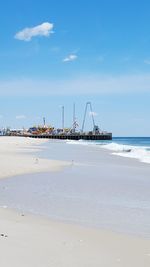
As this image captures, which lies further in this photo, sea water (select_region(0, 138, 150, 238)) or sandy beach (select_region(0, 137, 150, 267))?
sea water (select_region(0, 138, 150, 238))

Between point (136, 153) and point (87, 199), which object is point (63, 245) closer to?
point (87, 199)

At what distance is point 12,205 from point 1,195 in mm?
1469

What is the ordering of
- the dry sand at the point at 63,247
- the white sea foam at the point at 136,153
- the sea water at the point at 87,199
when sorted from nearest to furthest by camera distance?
the dry sand at the point at 63,247, the sea water at the point at 87,199, the white sea foam at the point at 136,153

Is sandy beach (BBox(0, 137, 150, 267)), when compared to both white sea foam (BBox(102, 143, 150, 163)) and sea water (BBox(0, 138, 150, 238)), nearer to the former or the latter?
sea water (BBox(0, 138, 150, 238))

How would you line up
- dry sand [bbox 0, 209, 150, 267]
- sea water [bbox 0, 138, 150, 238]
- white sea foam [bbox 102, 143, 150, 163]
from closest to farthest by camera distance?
dry sand [bbox 0, 209, 150, 267] < sea water [bbox 0, 138, 150, 238] < white sea foam [bbox 102, 143, 150, 163]

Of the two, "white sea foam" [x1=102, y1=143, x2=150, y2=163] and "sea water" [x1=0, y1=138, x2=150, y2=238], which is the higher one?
"white sea foam" [x1=102, y1=143, x2=150, y2=163]

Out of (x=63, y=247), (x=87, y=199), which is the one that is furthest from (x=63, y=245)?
(x=87, y=199)

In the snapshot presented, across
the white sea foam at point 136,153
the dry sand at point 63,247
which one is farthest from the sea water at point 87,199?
the white sea foam at point 136,153

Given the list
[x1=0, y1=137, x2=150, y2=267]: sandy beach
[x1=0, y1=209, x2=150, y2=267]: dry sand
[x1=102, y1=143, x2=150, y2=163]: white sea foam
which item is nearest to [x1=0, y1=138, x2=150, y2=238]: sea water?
[x1=0, y1=137, x2=150, y2=267]: sandy beach

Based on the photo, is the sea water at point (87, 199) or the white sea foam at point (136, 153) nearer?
the sea water at point (87, 199)

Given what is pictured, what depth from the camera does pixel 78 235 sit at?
20.9 ft

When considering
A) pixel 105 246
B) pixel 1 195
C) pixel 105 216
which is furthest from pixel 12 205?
pixel 105 246

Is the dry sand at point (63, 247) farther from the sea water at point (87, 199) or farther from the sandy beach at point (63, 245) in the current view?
the sea water at point (87, 199)

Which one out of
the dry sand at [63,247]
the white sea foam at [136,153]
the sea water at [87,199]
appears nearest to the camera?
the dry sand at [63,247]
